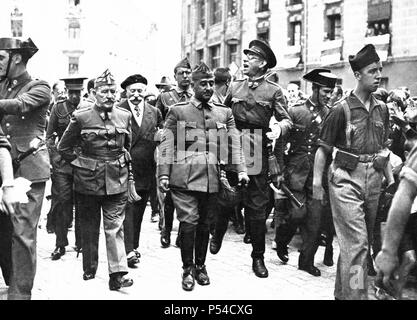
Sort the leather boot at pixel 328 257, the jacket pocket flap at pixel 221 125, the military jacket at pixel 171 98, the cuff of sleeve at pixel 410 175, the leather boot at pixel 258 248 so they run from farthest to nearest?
the military jacket at pixel 171 98, the leather boot at pixel 328 257, the leather boot at pixel 258 248, the jacket pocket flap at pixel 221 125, the cuff of sleeve at pixel 410 175

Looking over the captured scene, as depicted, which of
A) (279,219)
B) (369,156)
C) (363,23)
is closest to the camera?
(369,156)

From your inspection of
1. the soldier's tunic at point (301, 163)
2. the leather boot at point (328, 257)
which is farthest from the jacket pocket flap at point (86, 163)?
the leather boot at point (328, 257)

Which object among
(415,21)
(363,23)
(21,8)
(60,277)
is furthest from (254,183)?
(21,8)

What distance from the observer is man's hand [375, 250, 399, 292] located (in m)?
3.06

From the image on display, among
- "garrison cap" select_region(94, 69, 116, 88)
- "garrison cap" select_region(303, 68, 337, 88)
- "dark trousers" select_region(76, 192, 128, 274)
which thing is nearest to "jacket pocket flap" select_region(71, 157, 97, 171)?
"dark trousers" select_region(76, 192, 128, 274)

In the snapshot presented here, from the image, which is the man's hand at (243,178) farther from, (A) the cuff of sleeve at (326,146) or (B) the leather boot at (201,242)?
(A) the cuff of sleeve at (326,146)

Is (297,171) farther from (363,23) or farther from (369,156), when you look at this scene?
(363,23)

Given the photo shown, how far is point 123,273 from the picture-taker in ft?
20.4

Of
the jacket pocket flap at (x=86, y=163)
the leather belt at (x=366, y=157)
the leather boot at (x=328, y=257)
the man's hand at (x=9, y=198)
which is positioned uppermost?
the leather belt at (x=366, y=157)

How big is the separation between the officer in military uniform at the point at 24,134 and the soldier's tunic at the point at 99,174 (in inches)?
31.8

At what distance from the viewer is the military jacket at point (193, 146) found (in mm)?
6352

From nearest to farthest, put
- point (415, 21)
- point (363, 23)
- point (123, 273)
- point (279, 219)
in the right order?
point (123, 273)
point (279, 219)
point (415, 21)
point (363, 23)

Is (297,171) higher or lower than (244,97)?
lower

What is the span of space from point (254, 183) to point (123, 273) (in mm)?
1932
